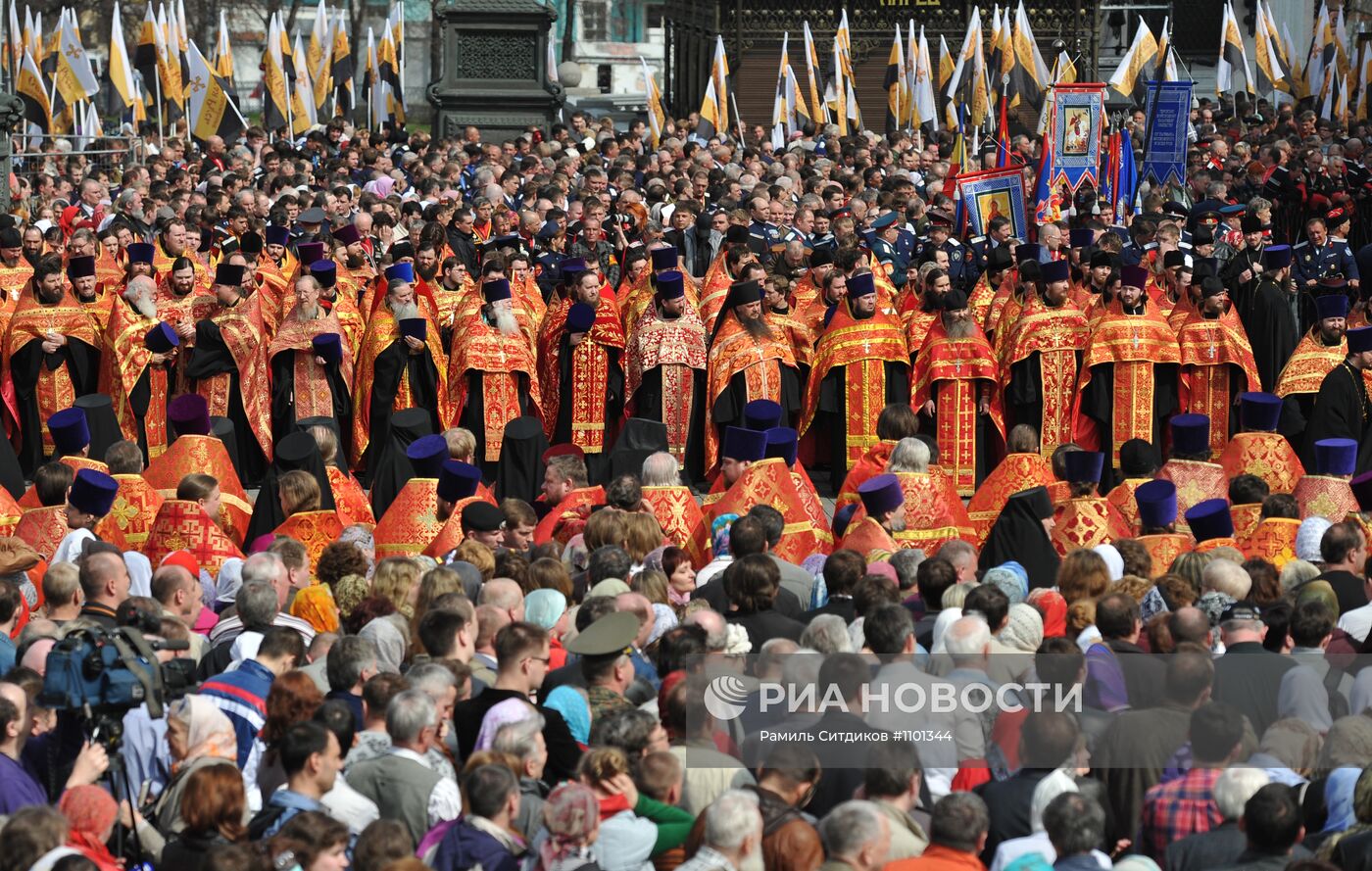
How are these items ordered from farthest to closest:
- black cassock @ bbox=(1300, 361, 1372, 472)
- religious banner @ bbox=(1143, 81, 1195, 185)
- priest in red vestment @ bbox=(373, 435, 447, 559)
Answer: religious banner @ bbox=(1143, 81, 1195, 185) → black cassock @ bbox=(1300, 361, 1372, 472) → priest in red vestment @ bbox=(373, 435, 447, 559)

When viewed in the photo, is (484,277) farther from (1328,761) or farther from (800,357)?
(1328,761)

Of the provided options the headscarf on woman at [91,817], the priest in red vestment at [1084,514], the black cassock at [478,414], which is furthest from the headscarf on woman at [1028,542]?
the black cassock at [478,414]

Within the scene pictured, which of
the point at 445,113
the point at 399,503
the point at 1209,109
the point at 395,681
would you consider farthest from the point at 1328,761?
the point at 1209,109

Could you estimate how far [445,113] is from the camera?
34844 millimetres

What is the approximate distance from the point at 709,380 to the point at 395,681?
9077 millimetres

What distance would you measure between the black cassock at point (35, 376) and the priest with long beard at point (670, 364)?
4.05 metres

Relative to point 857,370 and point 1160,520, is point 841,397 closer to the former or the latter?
point 857,370

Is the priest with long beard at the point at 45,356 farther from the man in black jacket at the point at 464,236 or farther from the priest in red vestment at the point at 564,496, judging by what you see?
the priest in red vestment at the point at 564,496

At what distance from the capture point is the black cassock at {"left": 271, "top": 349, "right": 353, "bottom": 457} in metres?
17.5

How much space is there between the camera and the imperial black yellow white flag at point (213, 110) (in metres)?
32.1

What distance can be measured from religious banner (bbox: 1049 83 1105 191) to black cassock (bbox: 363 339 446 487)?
725 cm

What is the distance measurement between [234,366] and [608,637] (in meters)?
9.37

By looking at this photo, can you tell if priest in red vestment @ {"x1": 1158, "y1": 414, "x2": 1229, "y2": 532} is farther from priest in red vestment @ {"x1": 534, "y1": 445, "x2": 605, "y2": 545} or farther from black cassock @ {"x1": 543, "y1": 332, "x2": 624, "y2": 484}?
black cassock @ {"x1": 543, "y1": 332, "x2": 624, "y2": 484}

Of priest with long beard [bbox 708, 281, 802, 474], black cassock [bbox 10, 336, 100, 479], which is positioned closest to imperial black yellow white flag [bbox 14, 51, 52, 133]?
black cassock [bbox 10, 336, 100, 479]
